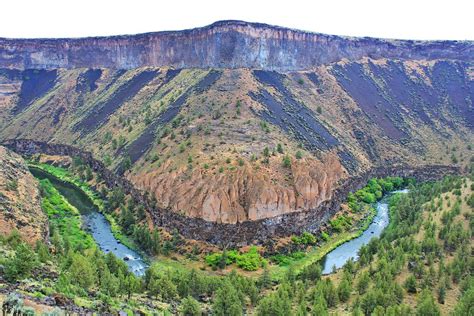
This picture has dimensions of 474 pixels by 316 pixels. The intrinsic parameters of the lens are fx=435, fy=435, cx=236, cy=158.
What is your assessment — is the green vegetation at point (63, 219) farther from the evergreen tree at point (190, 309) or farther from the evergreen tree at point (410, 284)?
the evergreen tree at point (410, 284)

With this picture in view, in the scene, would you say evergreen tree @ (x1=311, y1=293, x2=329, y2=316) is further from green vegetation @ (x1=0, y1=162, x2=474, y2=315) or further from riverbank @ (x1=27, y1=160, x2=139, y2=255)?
riverbank @ (x1=27, y1=160, x2=139, y2=255)

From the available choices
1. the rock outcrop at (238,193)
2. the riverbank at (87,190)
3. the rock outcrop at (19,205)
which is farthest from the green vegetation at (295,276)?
the rock outcrop at (238,193)

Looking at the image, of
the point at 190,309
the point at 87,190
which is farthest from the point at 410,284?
the point at 87,190

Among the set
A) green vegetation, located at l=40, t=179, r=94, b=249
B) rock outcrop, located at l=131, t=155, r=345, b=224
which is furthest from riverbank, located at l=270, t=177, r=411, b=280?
green vegetation, located at l=40, t=179, r=94, b=249

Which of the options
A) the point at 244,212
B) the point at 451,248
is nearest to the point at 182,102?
the point at 244,212

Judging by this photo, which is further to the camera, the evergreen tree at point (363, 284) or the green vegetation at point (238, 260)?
the green vegetation at point (238, 260)
